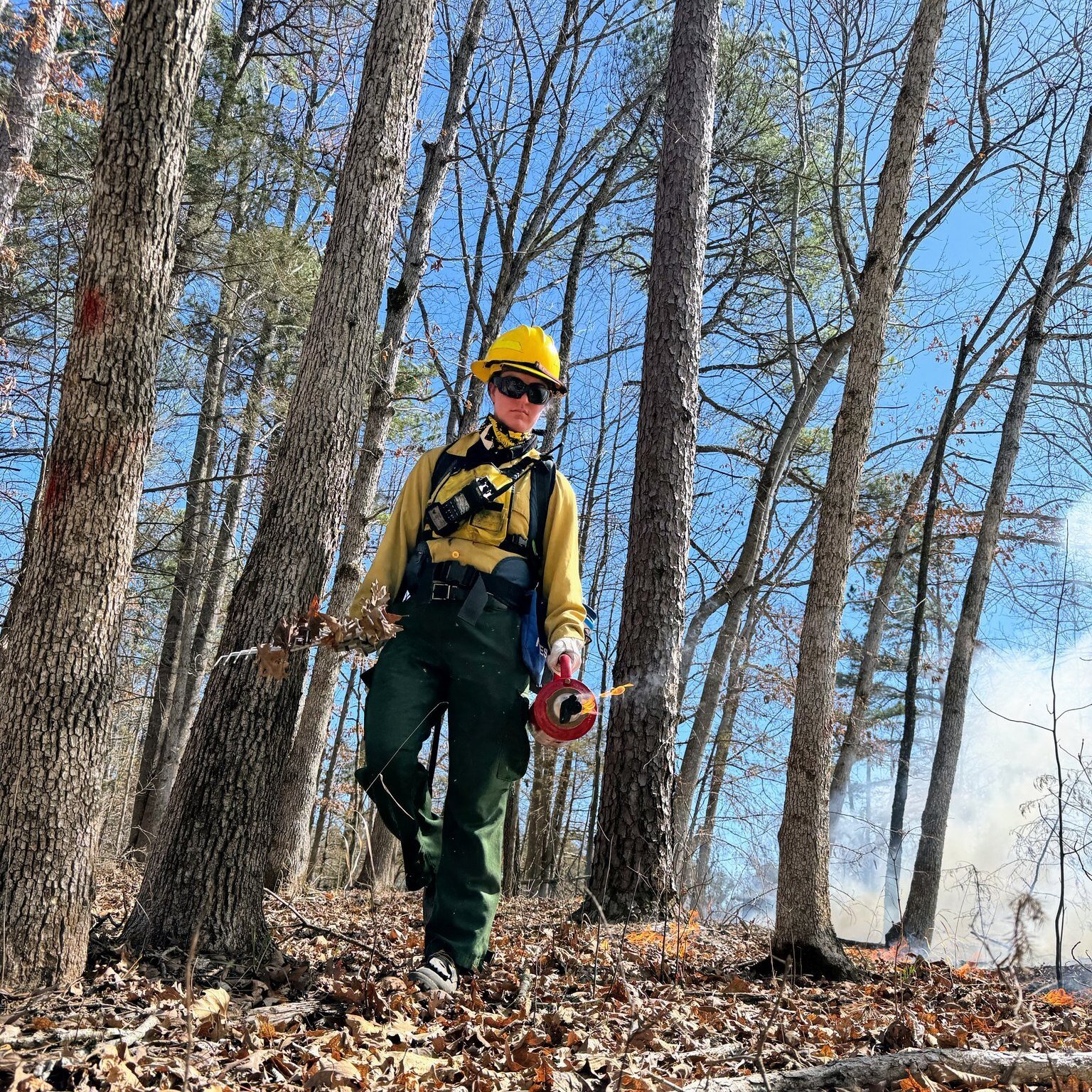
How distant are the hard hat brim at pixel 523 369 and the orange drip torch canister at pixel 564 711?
4.35ft

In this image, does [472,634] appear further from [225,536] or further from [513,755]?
[225,536]

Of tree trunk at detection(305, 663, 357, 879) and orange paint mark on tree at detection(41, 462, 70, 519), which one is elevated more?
orange paint mark on tree at detection(41, 462, 70, 519)

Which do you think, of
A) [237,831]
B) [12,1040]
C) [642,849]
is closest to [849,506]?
[642,849]

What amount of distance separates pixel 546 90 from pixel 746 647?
10.1 m

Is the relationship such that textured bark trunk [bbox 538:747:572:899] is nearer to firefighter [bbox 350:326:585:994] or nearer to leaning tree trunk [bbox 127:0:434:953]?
firefighter [bbox 350:326:585:994]

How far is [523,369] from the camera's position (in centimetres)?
399

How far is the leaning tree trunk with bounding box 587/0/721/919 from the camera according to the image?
206 inches

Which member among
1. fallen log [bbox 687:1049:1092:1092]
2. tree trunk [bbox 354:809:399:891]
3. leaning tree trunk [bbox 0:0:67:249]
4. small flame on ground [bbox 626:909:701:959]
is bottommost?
tree trunk [bbox 354:809:399:891]

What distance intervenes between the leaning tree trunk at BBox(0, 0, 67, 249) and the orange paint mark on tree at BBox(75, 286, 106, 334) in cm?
813

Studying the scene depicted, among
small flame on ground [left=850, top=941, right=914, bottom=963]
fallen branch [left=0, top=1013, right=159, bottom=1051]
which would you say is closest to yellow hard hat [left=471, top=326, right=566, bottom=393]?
fallen branch [left=0, top=1013, right=159, bottom=1051]

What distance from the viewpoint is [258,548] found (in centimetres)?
384

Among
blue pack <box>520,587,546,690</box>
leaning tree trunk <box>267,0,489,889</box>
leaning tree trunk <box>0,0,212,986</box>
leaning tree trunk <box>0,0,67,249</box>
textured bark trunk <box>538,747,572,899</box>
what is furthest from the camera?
textured bark trunk <box>538,747,572,899</box>

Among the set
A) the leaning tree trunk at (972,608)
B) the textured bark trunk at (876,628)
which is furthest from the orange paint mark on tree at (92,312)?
the textured bark trunk at (876,628)

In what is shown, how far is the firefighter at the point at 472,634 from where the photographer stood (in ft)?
11.9
